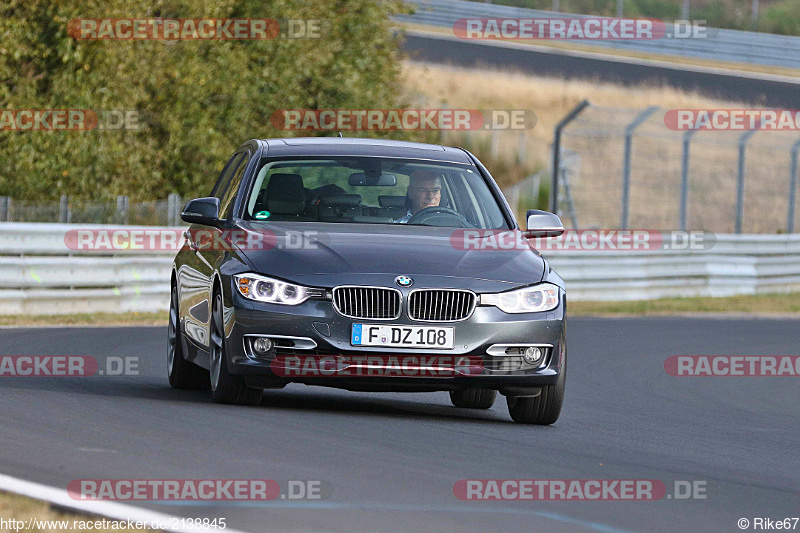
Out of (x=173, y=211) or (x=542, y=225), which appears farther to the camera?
(x=173, y=211)

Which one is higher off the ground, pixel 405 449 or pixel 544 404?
pixel 405 449

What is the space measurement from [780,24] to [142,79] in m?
42.0

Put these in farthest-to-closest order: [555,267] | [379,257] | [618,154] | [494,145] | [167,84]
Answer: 1. [494,145]
2. [618,154]
3. [167,84]
4. [555,267]
5. [379,257]

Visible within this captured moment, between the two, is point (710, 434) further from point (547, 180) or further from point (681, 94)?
point (681, 94)

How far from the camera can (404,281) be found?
8.55 meters

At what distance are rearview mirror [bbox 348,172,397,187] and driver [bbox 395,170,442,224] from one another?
18 centimetres

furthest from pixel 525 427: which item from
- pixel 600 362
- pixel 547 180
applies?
pixel 547 180

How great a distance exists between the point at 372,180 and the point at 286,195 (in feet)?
1.72

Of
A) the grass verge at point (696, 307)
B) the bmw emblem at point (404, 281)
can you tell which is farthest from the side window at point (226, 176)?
the grass verge at point (696, 307)

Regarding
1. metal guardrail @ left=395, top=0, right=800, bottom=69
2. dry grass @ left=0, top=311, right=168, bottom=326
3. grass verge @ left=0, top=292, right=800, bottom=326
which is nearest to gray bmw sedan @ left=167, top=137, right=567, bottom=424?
dry grass @ left=0, top=311, right=168, bottom=326

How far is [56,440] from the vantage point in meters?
7.43

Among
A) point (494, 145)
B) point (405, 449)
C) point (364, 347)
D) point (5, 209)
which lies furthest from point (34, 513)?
point (494, 145)

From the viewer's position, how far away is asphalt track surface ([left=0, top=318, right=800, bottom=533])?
602 cm

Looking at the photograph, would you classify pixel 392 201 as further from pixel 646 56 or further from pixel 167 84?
pixel 646 56
